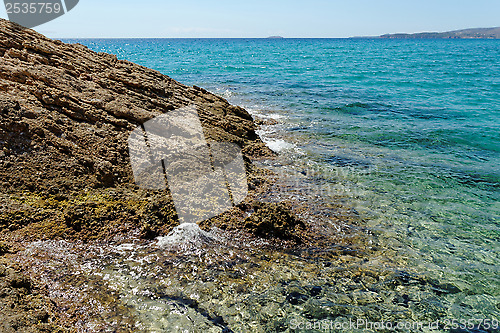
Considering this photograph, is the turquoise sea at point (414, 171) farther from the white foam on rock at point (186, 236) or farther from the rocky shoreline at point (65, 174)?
the rocky shoreline at point (65, 174)

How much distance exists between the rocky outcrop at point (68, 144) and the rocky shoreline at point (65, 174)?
0.7 inches

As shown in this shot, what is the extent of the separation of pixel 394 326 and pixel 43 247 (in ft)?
18.1

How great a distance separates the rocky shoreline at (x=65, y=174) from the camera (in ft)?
17.7

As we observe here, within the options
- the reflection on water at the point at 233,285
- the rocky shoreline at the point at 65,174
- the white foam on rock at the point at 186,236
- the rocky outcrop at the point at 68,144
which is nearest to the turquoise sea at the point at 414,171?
the reflection on water at the point at 233,285

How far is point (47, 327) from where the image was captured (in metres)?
3.84

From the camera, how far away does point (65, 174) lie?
21.2 feet

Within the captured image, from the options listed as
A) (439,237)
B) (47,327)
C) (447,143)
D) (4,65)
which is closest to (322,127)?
(447,143)

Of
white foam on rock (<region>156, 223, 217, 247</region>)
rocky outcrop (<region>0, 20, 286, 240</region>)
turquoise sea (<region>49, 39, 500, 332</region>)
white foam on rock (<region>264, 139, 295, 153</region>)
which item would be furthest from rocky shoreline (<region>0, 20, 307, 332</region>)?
white foam on rock (<region>264, 139, 295, 153</region>)

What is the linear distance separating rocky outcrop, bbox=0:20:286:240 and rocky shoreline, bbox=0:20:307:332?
0.02 metres

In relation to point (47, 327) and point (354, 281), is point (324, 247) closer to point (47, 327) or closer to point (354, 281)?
point (354, 281)

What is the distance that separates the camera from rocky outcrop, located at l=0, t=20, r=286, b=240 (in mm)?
5852

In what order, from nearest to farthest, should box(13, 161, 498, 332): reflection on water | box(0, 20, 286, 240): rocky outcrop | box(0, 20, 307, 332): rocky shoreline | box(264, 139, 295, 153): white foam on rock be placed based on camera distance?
box(13, 161, 498, 332): reflection on water → box(0, 20, 307, 332): rocky shoreline → box(0, 20, 286, 240): rocky outcrop → box(264, 139, 295, 153): white foam on rock

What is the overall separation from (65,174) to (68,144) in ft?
2.45

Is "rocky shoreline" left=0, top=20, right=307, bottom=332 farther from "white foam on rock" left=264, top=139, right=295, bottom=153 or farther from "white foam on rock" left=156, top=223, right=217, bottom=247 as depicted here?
"white foam on rock" left=264, top=139, right=295, bottom=153
